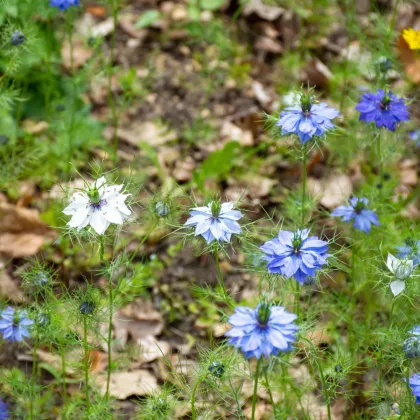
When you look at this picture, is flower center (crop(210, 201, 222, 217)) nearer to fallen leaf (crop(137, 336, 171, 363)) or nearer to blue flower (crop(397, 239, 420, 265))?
blue flower (crop(397, 239, 420, 265))

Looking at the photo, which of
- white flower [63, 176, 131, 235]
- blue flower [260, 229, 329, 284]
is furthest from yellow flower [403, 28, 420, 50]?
white flower [63, 176, 131, 235]

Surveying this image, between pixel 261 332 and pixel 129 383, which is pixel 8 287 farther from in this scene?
pixel 261 332

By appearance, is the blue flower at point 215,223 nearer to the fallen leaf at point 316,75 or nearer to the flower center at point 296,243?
the flower center at point 296,243

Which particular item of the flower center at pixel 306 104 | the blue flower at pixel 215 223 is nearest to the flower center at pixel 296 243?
the blue flower at pixel 215 223

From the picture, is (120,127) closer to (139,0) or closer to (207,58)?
(207,58)

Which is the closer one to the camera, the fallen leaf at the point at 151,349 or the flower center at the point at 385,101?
the flower center at the point at 385,101

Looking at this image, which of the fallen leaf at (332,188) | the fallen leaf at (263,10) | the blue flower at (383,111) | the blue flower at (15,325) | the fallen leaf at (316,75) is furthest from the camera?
the fallen leaf at (263,10)
